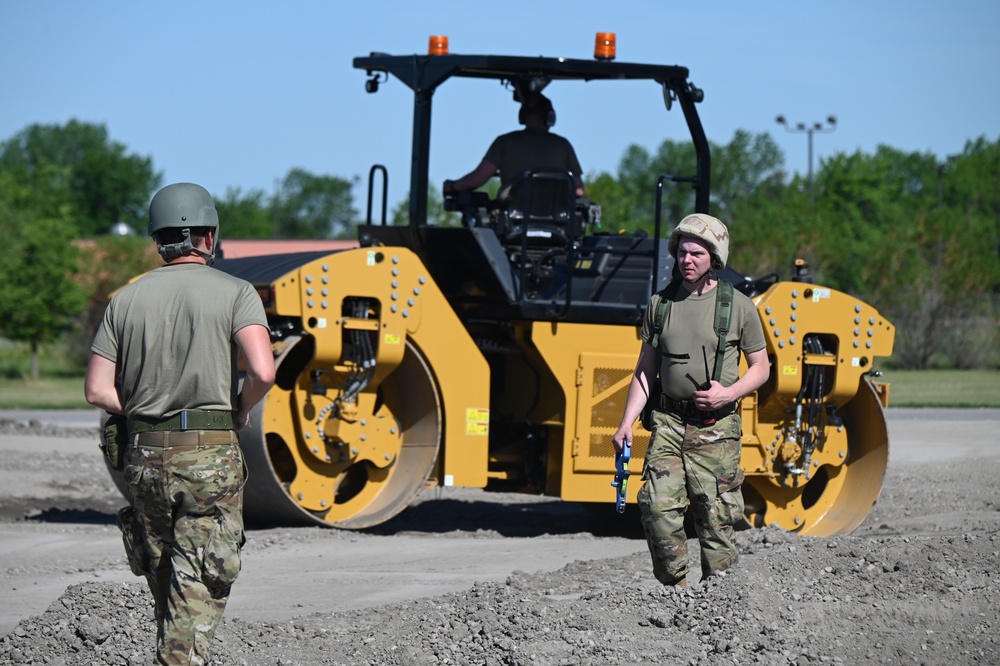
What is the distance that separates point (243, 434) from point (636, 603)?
3.44 metres

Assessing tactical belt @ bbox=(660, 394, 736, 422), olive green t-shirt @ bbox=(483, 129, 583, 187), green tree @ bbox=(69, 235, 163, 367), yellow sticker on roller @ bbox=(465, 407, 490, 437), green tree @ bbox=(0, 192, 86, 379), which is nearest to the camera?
tactical belt @ bbox=(660, 394, 736, 422)

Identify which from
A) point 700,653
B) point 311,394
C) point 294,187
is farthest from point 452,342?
point 294,187

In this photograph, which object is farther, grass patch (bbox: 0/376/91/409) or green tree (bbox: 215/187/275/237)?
green tree (bbox: 215/187/275/237)

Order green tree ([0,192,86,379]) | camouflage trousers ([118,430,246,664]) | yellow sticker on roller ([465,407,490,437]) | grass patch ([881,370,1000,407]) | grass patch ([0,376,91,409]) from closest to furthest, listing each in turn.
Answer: camouflage trousers ([118,430,246,664])
yellow sticker on roller ([465,407,490,437])
grass patch ([881,370,1000,407])
grass patch ([0,376,91,409])
green tree ([0,192,86,379])

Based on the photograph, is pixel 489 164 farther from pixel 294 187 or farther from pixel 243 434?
pixel 294 187

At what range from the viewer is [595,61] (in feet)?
32.3

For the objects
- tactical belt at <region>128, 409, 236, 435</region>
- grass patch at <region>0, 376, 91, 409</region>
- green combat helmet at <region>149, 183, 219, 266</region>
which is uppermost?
green combat helmet at <region>149, 183, 219, 266</region>

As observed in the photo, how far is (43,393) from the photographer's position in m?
27.9

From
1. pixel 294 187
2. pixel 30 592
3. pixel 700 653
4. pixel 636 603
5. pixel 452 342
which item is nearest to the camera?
pixel 700 653

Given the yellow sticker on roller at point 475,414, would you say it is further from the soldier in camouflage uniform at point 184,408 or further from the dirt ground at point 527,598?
the soldier in camouflage uniform at point 184,408

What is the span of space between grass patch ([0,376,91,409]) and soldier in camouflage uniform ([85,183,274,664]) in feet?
61.6

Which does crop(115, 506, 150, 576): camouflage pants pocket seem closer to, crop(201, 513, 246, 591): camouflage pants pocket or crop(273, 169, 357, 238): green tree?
crop(201, 513, 246, 591): camouflage pants pocket

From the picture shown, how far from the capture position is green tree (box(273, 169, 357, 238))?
88000 mm

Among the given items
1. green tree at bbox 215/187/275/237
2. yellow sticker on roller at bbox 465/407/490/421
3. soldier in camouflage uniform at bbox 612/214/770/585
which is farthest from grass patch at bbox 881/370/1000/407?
green tree at bbox 215/187/275/237
